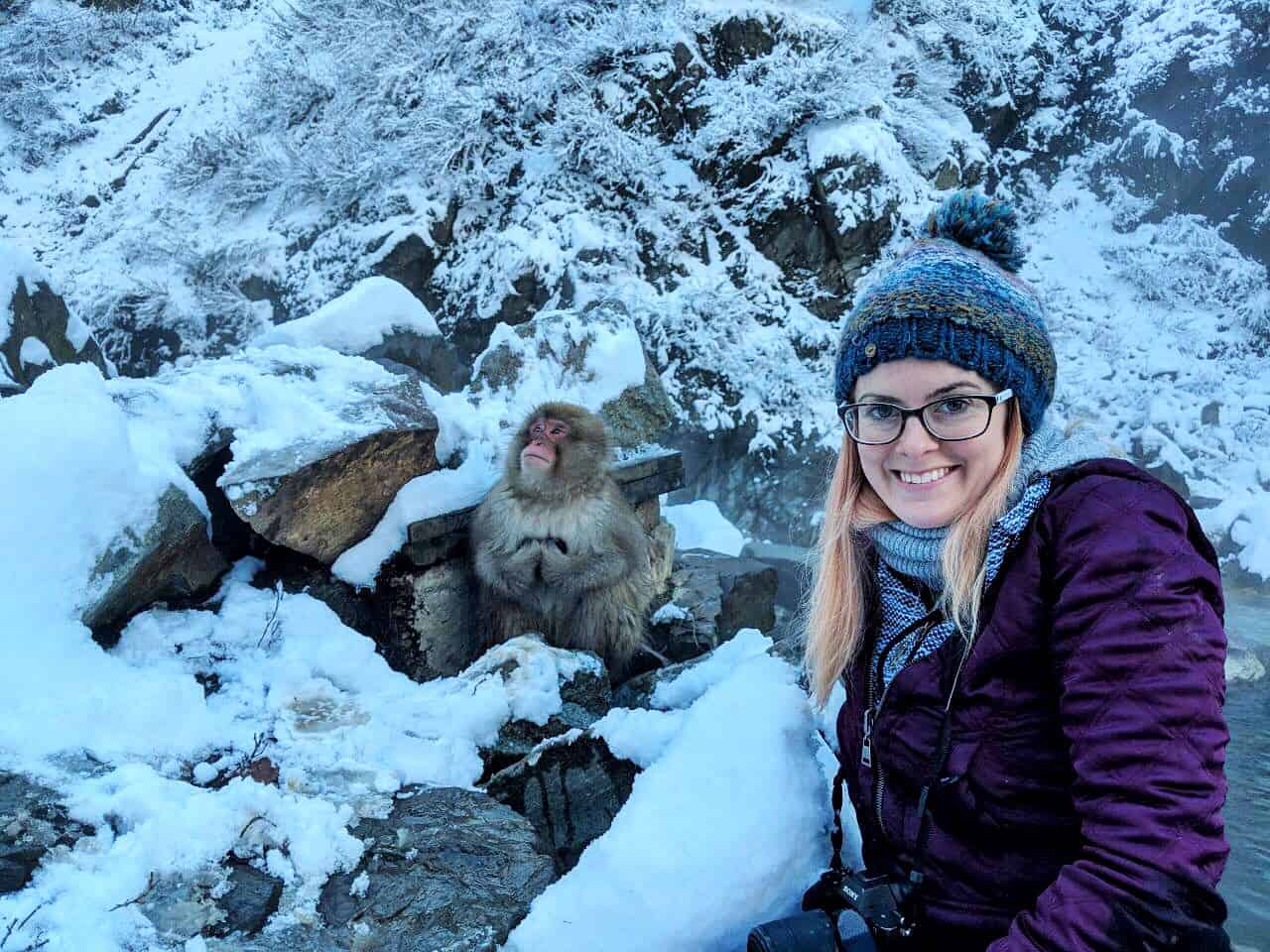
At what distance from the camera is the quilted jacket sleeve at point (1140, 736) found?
0.92 meters

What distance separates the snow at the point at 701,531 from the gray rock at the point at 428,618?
284cm

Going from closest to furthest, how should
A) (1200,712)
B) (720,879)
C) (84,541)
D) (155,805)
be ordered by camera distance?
(1200,712)
(720,879)
(155,805)
(84,541)

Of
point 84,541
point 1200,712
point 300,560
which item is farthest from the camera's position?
point 300,560

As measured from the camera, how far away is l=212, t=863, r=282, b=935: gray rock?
4.61ft

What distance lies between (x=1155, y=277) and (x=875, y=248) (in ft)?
12.9

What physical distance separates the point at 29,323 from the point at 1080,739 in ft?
13.4

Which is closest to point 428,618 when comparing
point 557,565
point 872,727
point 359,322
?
point 557,565

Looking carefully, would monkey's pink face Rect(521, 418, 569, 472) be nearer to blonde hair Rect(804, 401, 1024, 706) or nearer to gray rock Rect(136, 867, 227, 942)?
blonde hair Rect(804, 401, 1024, 706)

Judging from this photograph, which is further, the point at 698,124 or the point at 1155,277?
the point at 1155,277

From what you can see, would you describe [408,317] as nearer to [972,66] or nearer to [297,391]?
[297,391]

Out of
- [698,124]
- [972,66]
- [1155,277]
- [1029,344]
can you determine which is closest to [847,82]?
[698,124]

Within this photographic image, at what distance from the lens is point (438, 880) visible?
1.59 m

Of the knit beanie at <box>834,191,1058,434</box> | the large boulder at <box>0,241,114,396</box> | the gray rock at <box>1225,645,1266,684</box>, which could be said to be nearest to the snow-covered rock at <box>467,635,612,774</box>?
the knit beanie at <box>834,191,1058,434</box>

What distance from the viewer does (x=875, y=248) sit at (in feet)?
28.7
